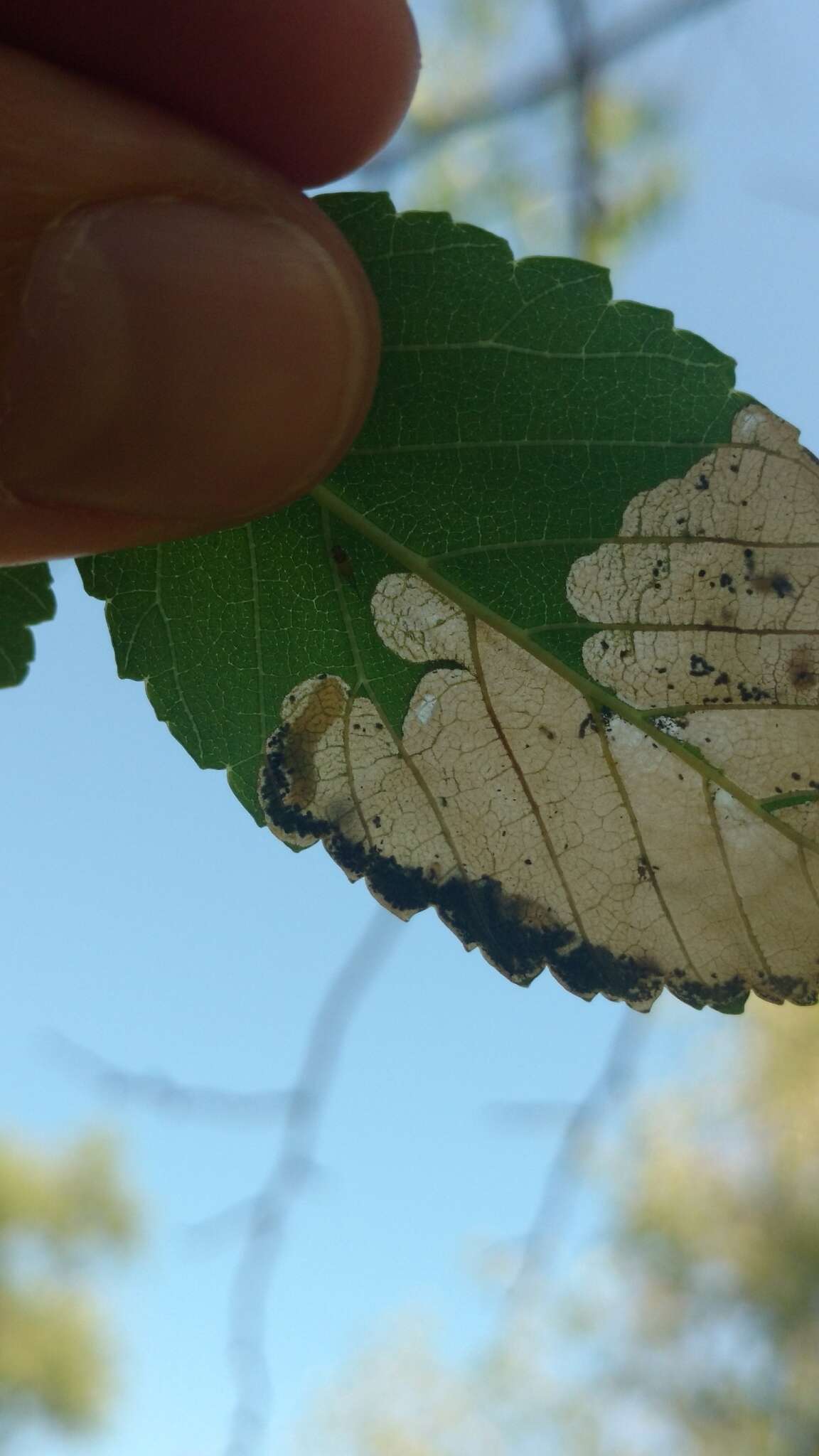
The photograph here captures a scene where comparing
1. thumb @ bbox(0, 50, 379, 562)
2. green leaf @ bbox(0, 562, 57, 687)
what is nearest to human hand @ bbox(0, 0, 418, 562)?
thumb @ bbox(0, 50, 379, 562)

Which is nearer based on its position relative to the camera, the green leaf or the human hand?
the human hand

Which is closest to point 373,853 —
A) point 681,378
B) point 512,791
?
point 512,791

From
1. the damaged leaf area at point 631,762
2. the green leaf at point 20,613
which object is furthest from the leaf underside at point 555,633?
the green leaf at point 20,613

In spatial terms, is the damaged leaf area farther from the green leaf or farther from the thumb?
the green leaf

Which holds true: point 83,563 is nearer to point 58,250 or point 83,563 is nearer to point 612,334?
point 58,250

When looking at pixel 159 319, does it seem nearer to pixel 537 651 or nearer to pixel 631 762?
pixel 537 651

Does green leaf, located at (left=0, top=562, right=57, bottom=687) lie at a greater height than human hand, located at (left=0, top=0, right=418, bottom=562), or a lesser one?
lesser

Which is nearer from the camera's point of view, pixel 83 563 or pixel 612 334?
pixel 612 334
